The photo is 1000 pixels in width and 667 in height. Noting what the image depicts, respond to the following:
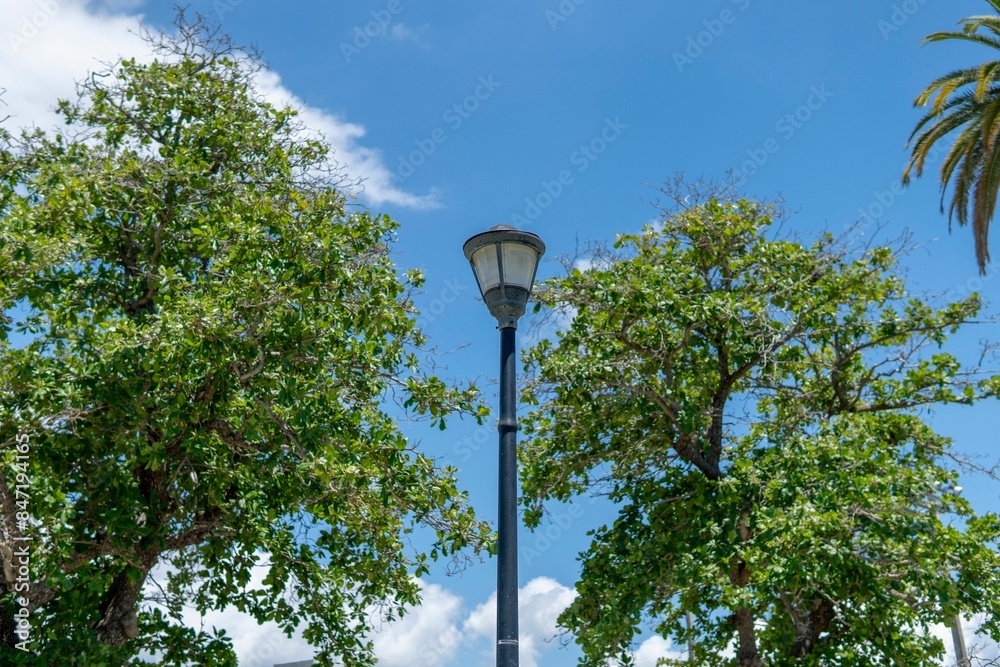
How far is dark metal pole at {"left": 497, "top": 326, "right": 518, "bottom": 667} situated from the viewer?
6.59 m

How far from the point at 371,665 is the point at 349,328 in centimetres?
505

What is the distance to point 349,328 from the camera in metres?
11.4

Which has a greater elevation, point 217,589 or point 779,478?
point 779,478

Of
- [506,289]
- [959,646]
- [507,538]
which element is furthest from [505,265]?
[959,646]

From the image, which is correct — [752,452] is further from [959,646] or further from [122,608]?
[122,608]

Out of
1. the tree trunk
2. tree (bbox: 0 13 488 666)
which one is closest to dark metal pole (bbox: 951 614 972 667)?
tree (bbox: 0 13 488 666)

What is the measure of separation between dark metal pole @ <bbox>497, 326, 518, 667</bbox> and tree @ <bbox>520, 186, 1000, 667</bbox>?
5995 millimetres

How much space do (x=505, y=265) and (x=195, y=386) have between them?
190 inches

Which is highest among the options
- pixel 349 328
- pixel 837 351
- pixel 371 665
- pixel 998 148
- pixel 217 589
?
pixel 998 148

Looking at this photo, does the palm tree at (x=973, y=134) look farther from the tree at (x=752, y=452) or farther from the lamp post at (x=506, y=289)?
the lamp post at (x=506, y=289)

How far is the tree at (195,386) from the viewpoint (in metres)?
10.1

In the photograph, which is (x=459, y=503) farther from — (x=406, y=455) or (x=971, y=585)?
(x=971, y=585)

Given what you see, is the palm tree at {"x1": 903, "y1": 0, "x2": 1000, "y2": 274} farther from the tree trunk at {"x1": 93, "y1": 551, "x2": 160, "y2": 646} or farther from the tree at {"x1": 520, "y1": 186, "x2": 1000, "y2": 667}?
the tree trunk at {"x1": 93, "y1": 551, "x2": 160, "y2": 646}

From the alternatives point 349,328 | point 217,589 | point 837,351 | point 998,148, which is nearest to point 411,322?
point 349,328
